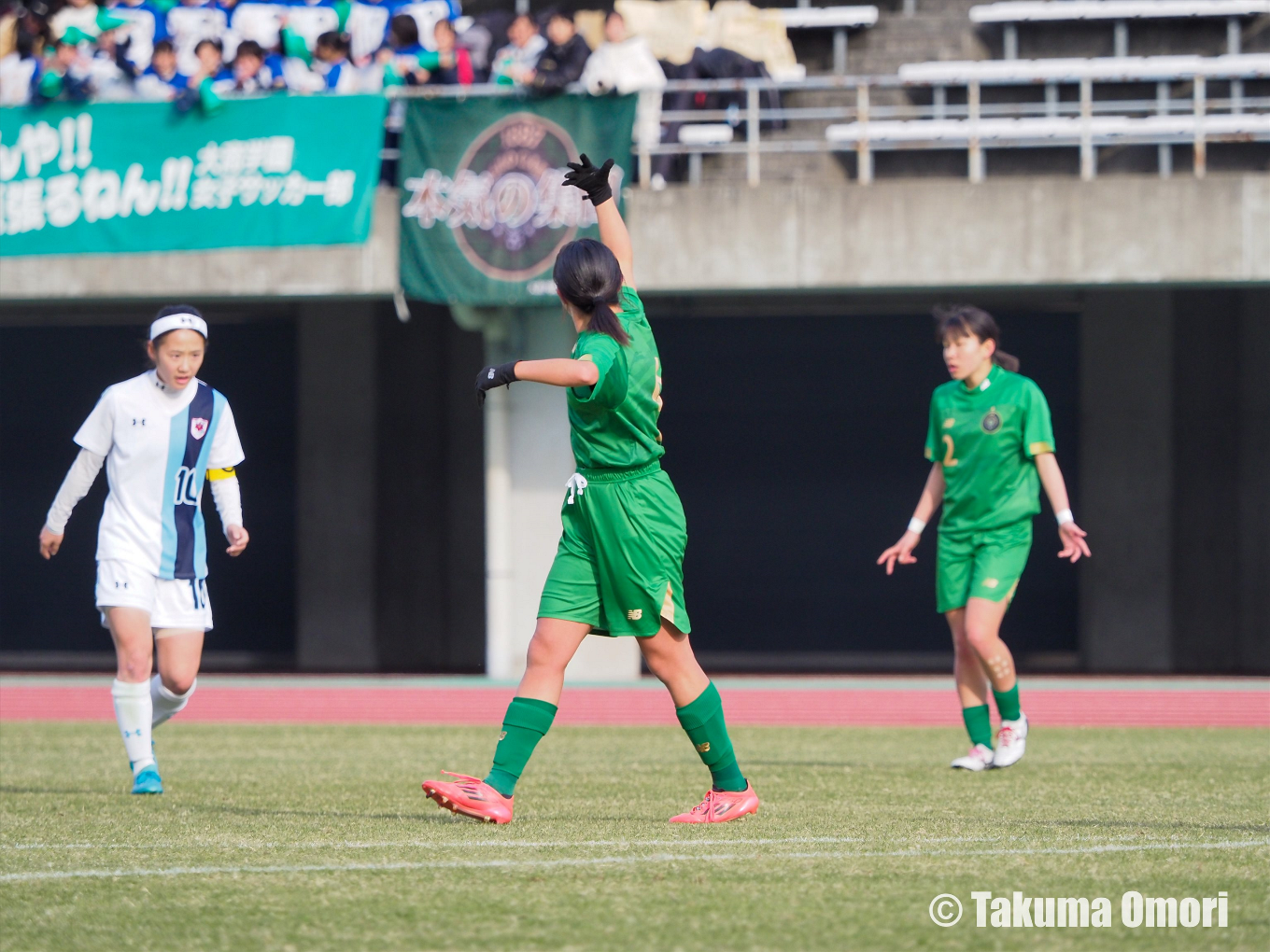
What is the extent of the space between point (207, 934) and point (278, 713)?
10051mm

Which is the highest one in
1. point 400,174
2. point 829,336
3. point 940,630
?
point 400,174

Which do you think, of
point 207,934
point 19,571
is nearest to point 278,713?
point 19,571

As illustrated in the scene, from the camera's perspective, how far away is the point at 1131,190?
15.1 meters

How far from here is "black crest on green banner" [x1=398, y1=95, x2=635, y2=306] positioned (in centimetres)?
1547

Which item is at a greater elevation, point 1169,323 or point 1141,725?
point 1169,323

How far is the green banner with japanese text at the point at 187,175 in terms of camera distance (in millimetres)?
15641

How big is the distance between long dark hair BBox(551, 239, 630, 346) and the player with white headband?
2.08 meters

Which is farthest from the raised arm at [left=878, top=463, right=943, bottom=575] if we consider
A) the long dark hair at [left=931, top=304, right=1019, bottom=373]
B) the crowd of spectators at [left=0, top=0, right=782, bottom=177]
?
the crowd of spectators at [left=0, top=0, right=782, bottom=177]

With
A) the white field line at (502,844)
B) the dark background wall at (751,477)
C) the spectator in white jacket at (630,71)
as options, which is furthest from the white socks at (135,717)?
the dark background wall at (751,477)

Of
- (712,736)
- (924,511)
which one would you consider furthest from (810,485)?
(712,736)

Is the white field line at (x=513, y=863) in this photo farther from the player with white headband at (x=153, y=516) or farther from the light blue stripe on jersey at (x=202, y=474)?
the light blue stripe on jersey at (x=202, y=474)

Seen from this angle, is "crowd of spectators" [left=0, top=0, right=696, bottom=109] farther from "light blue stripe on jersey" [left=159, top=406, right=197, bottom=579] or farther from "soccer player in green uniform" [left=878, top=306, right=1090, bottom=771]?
"light blue stripe on jersey" [left=159, top=406, right=197, bottom=579]

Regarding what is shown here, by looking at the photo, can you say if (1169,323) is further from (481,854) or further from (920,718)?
(481,854)

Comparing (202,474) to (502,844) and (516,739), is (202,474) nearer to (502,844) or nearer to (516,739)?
(516,739)
